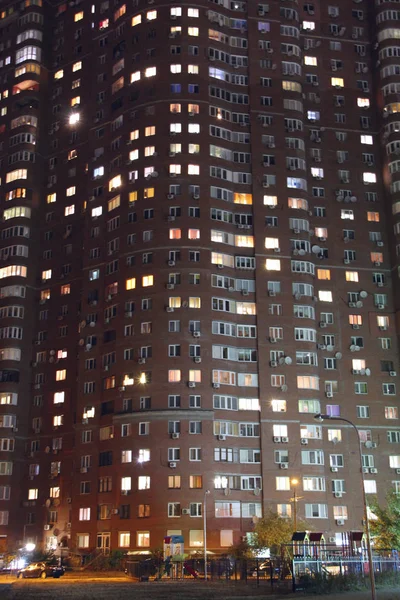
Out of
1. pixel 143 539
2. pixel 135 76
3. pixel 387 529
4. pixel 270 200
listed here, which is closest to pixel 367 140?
pixel 270 200

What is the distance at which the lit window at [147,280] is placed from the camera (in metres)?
91.0

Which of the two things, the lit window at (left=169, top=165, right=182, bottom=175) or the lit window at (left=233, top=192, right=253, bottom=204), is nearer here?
the lit window at (left=169, top=165, right=182, bottom=175)

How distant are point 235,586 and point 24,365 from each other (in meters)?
55.2

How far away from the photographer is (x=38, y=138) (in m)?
113

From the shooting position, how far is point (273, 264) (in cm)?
9475

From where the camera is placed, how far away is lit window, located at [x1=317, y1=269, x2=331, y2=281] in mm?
98500

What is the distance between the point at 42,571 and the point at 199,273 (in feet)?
118

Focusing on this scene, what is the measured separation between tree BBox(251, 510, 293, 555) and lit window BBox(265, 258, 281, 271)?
2950 cm

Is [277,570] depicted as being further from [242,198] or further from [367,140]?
[367,140]

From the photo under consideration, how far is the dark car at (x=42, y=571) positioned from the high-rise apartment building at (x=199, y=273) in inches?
429

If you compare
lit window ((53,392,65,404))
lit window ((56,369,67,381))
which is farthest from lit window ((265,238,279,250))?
lit window ((53,392,65,404))

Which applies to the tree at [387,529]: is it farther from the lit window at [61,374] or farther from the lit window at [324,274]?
the lit window at [61,374]

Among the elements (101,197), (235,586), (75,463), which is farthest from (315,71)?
(235,586)

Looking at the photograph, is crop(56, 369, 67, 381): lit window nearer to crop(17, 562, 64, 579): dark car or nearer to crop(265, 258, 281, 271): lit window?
crop(265, 258, 281, 271): lit window
